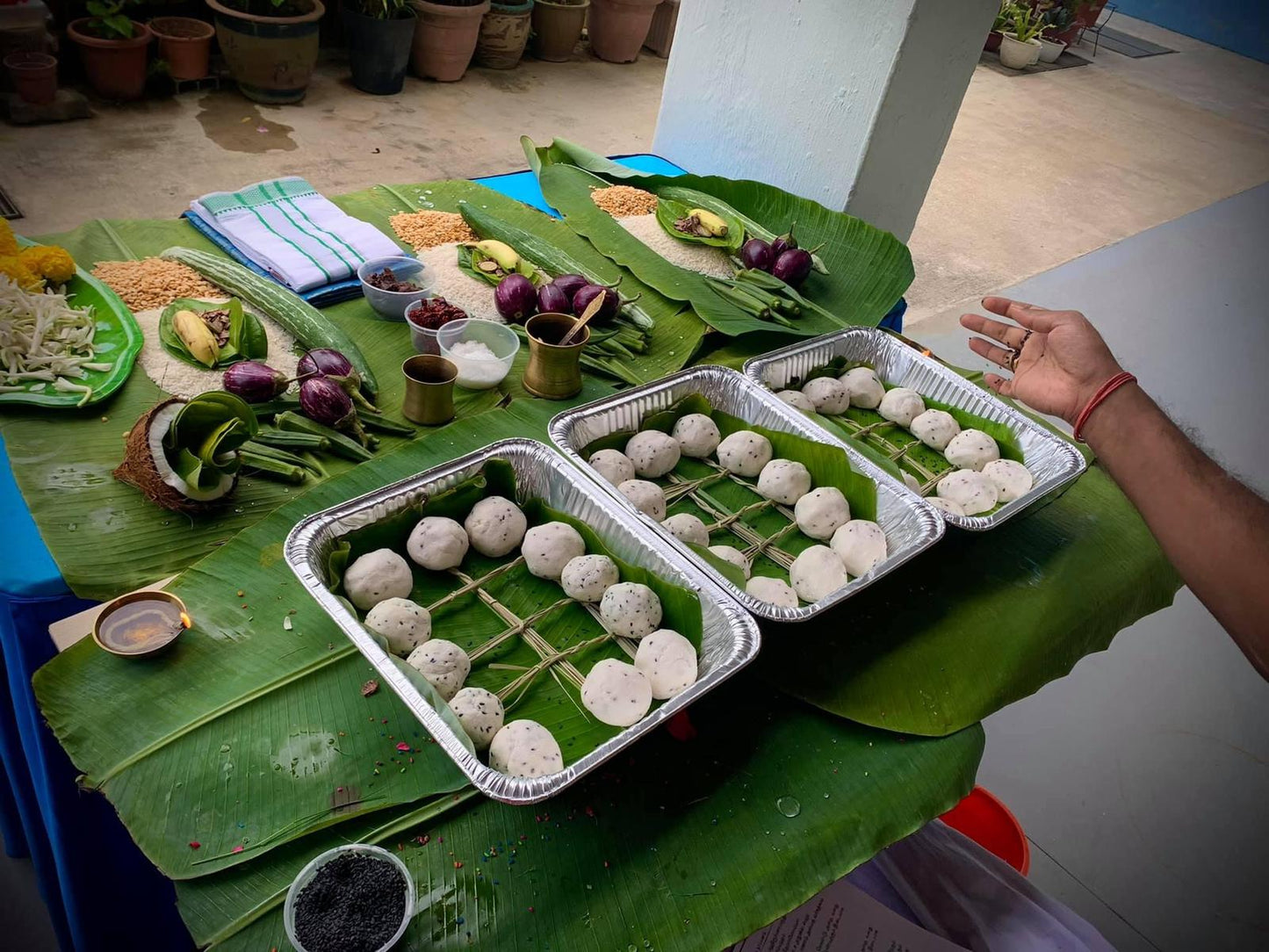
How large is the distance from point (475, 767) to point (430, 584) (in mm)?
470

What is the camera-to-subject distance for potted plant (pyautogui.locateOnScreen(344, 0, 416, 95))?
5.62m

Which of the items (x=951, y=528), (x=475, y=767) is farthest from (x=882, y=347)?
(x=475, y=767)

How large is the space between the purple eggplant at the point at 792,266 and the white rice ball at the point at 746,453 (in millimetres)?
999

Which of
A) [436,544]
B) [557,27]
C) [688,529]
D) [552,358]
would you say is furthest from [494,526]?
[557,27]

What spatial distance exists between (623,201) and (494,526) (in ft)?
5.81

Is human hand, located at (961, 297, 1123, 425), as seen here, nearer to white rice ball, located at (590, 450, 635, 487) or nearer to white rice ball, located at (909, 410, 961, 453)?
white rice ball, located at (909, 410, 961, 453)

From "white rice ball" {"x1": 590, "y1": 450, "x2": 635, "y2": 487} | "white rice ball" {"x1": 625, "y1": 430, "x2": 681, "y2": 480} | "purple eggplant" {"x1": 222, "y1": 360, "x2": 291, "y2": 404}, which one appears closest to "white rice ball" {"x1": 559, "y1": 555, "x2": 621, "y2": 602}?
"white rice ball" {"x1": 590, "y1": 450, "x2": 635, "y2": 487}

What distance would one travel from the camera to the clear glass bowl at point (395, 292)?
2.21 m

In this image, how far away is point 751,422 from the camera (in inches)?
77.9

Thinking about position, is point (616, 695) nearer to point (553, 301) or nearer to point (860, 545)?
point (860, 545)

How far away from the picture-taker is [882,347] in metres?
2.33

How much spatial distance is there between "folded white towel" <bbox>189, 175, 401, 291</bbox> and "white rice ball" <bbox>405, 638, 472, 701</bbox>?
1301 mm

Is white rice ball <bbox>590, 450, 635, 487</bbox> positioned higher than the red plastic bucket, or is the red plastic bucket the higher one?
white rice ball <bbox>590, 450, 635, 487</bbox>

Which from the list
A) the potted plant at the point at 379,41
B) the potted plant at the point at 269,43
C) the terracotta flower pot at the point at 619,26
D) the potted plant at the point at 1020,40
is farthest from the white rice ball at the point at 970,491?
the potted plant at the point at 1020,40
